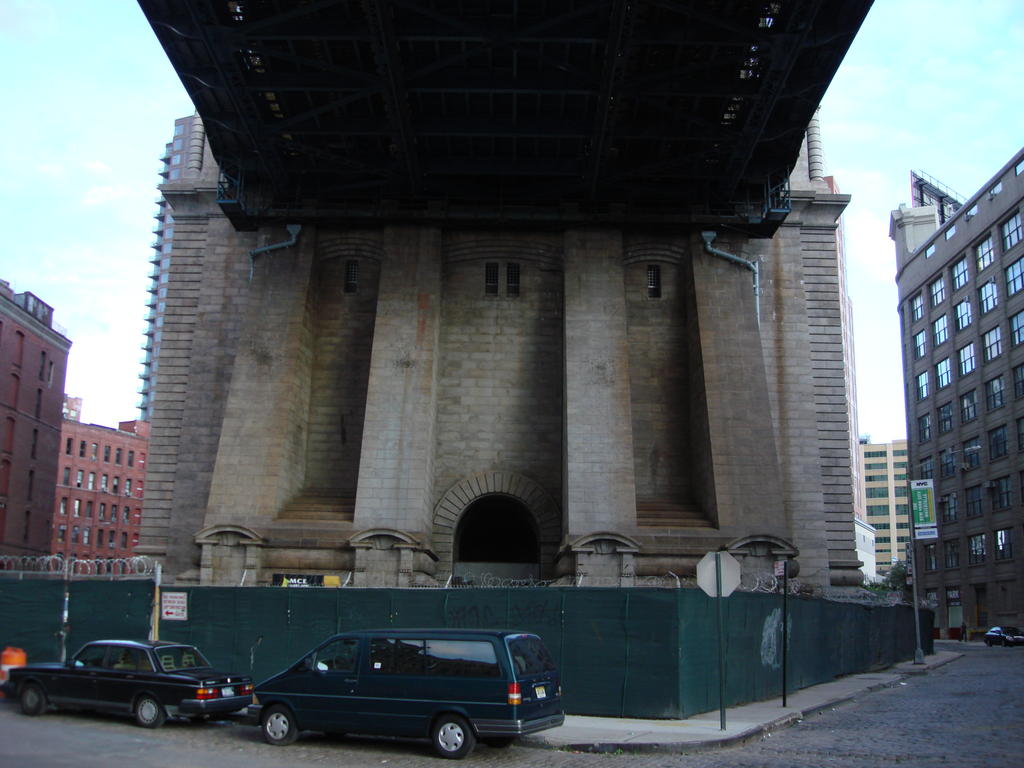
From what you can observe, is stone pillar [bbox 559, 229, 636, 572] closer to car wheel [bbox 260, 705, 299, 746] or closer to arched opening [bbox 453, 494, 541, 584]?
arched opening [bbox 453, 494, 541, 584]

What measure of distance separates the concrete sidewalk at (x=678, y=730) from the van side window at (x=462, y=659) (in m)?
1.79

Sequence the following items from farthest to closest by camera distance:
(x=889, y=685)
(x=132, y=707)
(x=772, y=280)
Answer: (x=772, y=280)
(x=889, y=685)
(x=132, y=707)

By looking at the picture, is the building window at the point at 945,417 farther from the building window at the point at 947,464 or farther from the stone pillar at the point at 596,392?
the stone pillar at the point at 596,392

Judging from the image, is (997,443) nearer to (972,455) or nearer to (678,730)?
(972,455)

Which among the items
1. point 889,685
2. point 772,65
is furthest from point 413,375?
point 889,685

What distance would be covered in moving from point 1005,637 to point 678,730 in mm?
46495

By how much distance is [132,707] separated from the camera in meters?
16.3

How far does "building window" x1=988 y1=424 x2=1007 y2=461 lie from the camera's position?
67312 mm

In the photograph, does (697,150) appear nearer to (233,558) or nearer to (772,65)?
(772,65)

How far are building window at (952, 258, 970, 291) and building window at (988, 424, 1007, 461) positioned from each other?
480 inches

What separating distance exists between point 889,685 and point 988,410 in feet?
161

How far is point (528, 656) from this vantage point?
14.8 metres

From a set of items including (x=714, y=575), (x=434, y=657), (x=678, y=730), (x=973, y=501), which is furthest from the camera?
(x=973, y=501)

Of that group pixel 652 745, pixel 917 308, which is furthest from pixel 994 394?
pixel 652 745
